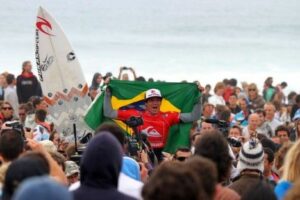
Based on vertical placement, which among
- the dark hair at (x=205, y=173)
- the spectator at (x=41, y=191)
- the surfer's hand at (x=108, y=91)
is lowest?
the surfer's hand at (x=108, y=91)

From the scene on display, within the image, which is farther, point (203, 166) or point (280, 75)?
point (280, 75)

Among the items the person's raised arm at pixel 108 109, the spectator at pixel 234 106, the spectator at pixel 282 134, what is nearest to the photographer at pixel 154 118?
the person's raised arm at pixel 108 109

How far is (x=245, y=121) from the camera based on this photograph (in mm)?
16031

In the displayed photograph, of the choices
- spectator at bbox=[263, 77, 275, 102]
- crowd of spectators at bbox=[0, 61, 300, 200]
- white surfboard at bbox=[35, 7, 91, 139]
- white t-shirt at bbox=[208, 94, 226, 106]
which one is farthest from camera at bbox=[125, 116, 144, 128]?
spectator at bbox=[263, 77, 275, 102]

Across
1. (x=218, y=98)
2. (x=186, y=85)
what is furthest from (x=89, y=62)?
(x=186, y=85)

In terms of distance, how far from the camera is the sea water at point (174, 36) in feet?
160

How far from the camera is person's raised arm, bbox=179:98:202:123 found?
1168 cm

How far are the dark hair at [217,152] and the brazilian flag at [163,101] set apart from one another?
5.08 metres

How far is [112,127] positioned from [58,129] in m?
6.12

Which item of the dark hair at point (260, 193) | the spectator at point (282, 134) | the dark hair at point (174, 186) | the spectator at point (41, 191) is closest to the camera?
the spectator at point (41, 191)

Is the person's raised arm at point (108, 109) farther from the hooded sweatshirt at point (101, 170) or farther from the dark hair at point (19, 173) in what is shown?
the dark hair at point (19, 173)

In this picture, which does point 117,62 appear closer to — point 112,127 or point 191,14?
point 191,14

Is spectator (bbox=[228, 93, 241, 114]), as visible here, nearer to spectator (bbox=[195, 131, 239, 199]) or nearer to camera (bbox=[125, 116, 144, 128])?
camera (bbox=[125, 116, 144, 128])

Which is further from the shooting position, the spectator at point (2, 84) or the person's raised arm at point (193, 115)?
the spectator at point (2, 84)
